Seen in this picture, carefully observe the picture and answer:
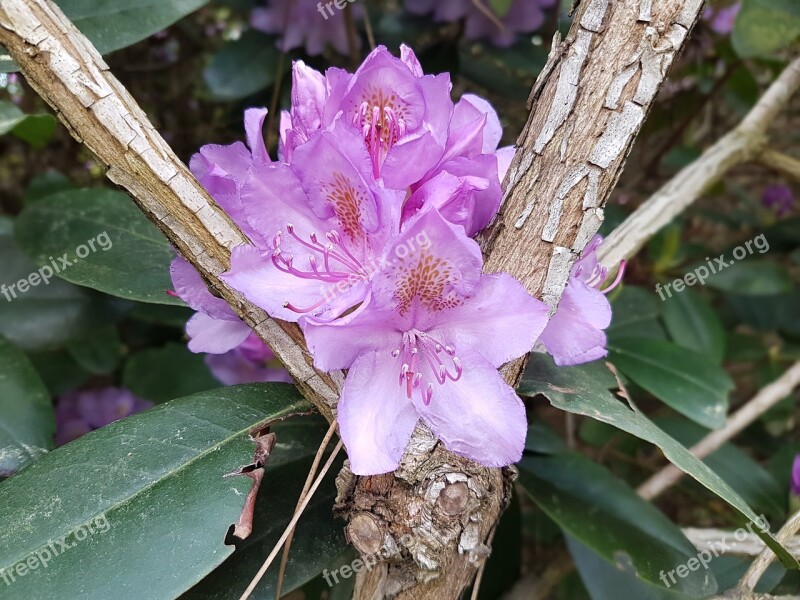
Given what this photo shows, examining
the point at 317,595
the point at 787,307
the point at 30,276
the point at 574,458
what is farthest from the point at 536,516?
the point at 30,276

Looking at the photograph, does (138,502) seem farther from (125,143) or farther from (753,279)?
(753,279)

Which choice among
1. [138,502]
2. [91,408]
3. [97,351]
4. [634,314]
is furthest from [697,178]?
[91,408]

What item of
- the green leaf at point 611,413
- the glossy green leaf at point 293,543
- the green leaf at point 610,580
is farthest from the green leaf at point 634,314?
the glossy green leaf at point 293,543

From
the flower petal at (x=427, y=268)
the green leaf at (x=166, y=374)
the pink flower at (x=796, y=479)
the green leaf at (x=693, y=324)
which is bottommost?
the green leaf at (x=166, y=374)

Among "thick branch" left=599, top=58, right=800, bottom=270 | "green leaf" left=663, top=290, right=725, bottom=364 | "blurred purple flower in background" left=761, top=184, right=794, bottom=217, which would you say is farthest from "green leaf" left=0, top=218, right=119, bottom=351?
"blurred purple flower in background" left=761, top=184, right=794, bottom=217

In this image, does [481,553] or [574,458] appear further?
[574,458]

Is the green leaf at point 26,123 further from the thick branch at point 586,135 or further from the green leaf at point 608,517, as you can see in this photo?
the green leaf at point 608,517

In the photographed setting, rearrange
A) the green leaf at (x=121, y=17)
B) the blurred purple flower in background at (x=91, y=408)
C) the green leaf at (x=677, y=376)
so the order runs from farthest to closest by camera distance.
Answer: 1. the blurred purple flower in background at (x=91, y=408)
2. the green leaf at (x=677, y=376)
3. the green leaf at (x=121, y=17)

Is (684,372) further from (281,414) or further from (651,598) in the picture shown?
(281,414)
